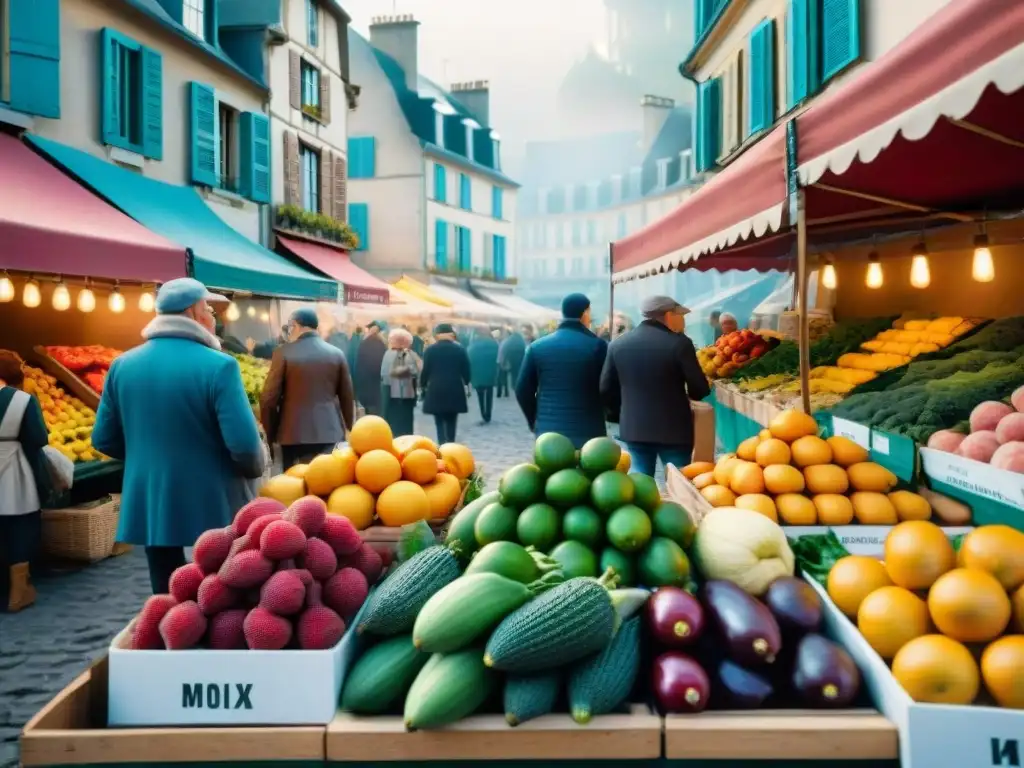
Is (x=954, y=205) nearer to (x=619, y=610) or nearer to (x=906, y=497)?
(x=906, y=497)

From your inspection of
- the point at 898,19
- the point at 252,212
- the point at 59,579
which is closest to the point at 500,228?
the point at 252,212

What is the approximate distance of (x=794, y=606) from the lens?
2.25 m

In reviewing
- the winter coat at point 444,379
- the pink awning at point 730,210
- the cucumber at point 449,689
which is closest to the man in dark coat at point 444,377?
the winter coat at point 444,379

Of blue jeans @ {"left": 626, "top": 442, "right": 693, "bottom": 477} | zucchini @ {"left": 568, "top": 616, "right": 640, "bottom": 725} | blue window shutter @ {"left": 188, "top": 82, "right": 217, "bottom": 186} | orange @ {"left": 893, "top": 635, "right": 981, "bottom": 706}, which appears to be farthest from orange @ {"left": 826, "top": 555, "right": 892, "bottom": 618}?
blue window shutter @ {"left": 188, "top": 82, "right": 217, "bottom": 186}

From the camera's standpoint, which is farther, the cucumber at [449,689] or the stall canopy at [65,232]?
the stall canopy at [65,232]

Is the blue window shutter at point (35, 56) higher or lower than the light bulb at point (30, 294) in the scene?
higher

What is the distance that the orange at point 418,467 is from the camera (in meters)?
3.48

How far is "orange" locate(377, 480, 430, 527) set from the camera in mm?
3234

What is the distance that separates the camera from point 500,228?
117 ft

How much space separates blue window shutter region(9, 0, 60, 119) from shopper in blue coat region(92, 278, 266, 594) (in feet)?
24.2

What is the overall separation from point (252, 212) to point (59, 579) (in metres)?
10.7

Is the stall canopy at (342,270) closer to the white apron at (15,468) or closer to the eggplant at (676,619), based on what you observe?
the white apron at (15,468)

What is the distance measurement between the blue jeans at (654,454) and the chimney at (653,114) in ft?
124

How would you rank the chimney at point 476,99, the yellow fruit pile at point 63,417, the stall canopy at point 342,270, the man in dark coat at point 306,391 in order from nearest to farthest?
the man in dark coat at point 306,391 → the yellow fruit pile at point 63,417 → the stall canopy at point 342,270 → the chimney at point 476,99
